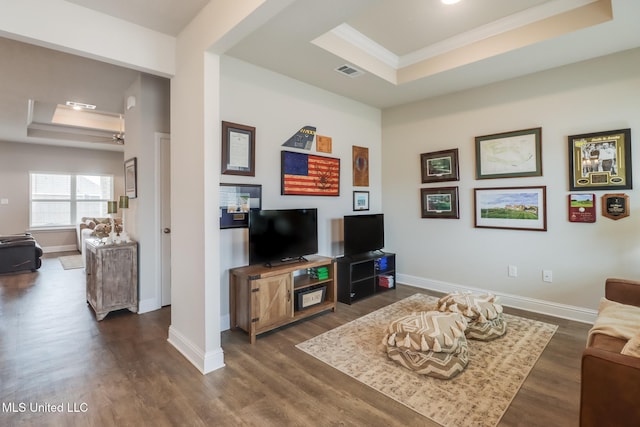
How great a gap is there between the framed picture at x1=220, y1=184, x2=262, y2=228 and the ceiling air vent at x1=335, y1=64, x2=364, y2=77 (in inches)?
60.1

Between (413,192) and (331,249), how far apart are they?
1.48 meters

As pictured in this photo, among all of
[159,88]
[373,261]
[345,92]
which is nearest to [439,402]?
[373,261]

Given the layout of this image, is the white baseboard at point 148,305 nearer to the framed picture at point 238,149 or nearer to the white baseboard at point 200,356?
the white baseboard at point 200,356

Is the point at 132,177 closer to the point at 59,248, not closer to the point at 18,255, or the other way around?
the point at 18,255

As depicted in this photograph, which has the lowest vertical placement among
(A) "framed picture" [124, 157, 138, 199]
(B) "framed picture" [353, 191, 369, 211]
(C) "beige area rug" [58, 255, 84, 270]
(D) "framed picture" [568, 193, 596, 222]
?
(C) "beige area rug" [58, 255, 84, 270]

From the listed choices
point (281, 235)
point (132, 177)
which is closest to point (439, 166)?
point (281, 235)

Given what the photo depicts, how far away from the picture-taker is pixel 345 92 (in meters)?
4.01

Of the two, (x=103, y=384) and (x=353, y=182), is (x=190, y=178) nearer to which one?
(x=103, y=384)

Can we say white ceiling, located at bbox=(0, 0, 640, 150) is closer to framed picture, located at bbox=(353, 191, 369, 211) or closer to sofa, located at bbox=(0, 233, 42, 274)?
framed picture, located at bbox=(353, 191, 369, 211)

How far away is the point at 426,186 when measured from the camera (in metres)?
4.32

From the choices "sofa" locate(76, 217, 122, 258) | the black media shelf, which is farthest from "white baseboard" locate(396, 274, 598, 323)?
"sofa" locate(76, 217, 122, 258)

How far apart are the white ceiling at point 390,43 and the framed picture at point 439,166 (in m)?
0.80

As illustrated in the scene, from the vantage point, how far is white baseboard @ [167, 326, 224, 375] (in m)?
2.26

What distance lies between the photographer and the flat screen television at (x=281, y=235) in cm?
290
